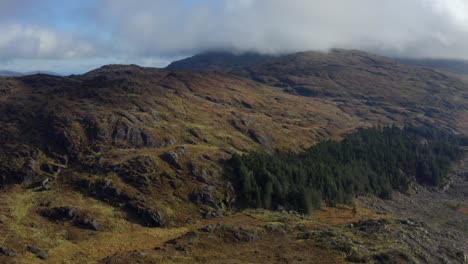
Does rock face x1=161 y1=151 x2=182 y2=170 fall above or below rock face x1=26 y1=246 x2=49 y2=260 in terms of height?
above

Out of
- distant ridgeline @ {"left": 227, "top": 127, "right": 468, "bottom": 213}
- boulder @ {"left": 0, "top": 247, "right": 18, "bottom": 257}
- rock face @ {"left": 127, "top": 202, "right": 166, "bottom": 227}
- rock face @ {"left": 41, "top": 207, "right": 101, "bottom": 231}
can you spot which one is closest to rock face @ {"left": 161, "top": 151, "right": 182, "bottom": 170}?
distant ridgeline @ {"left": 227, "top": 127, "right": 468, "bottom": 213}

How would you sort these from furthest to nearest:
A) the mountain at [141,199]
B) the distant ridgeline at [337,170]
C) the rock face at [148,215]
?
the distant ridgeline at [337,170] < the rock face at [148,215] < the mountain at [141,199]

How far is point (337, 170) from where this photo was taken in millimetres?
131875

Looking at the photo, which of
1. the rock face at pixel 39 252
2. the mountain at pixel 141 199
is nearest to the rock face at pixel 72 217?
the mountain at pixel 141 199

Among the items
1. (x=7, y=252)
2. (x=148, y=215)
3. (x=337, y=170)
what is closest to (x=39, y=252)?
(x=7, y=252)

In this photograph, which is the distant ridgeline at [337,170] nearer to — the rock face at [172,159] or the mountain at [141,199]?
the mountain at [141,199]

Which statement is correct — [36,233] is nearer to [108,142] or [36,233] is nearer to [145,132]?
[108,142]

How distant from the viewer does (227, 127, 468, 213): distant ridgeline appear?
347 ft

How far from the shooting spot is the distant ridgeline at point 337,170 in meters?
106

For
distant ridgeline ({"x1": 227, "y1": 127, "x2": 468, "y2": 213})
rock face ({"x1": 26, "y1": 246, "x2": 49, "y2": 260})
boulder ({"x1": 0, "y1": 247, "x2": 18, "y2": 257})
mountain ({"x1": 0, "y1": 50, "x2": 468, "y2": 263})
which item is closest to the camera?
boulder ({"x1": 0, "y1": 247, "x2": 18, "y2": 257})

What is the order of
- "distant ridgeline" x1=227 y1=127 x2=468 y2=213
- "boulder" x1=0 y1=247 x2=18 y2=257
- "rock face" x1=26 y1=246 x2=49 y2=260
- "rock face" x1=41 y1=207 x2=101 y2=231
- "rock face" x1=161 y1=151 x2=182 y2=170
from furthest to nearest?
1. "rock face" x1=161 y1=151 x2=182 y2=170
2. "distant ridgeline" x1=227 y1=127 x2=468 y2=213
3. "rock face" x1=41 y1=207 x2=101 y2=231
4. "rock face" x1=26 y1=246 x2=49 y2=260
5. "boulder" x1=0 y1=247 x2=18 y2=257

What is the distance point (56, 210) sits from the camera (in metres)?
83.6

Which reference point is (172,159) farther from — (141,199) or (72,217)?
(72,217)

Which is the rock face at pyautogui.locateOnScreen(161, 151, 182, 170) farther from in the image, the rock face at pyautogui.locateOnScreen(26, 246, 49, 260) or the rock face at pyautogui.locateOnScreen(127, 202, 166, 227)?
the rock face at pyautogui.locateOnScreen(26, 246, 49, 260)
